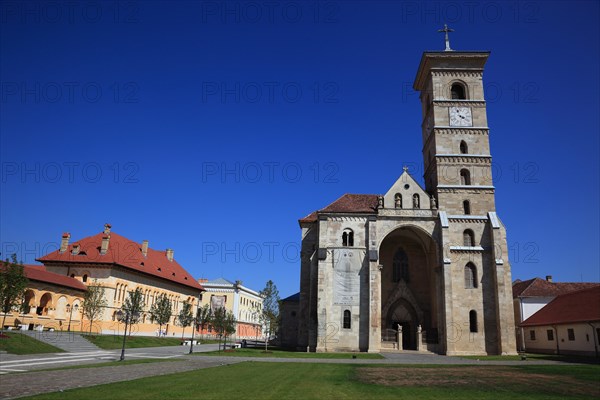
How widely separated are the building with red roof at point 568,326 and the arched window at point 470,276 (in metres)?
9.17

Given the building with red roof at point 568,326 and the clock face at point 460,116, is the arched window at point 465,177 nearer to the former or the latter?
the clock face at point 460,116

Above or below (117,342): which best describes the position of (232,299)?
above

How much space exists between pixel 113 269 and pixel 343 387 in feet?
153

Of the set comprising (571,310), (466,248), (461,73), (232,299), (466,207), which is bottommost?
(571,310)

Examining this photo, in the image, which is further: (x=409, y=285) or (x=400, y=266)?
(x=400, y=266)

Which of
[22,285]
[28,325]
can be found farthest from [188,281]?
[22,285]

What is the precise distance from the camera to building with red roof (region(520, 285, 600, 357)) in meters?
37.7

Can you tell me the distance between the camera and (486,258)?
4222cm

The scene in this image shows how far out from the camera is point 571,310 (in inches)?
1668

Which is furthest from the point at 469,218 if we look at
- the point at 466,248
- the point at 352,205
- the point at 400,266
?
the point at 352,205

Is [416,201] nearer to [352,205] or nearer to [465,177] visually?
[465,177]

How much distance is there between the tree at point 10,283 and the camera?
3556 centimetres

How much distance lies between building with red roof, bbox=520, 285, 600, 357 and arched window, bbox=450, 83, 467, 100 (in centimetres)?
2335

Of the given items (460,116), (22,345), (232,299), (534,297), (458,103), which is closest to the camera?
(22,345)
